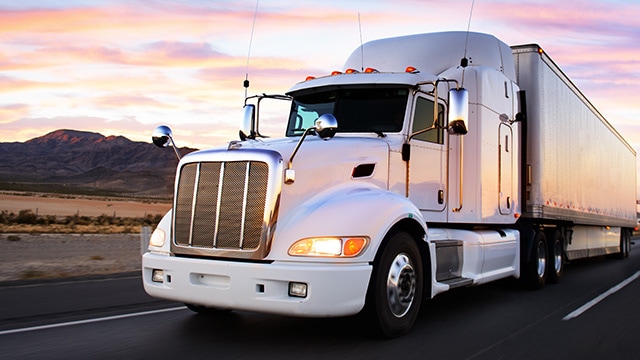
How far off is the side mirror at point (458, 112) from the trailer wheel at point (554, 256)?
5.59 metres

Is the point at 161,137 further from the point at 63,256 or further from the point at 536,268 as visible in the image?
the point at 63,256

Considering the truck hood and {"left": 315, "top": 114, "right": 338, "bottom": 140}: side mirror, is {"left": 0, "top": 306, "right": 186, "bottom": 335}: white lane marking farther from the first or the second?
{"left": 315, "top": 114, "right": 338, "bottom": 140}: side mirror

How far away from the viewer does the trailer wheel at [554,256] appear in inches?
487

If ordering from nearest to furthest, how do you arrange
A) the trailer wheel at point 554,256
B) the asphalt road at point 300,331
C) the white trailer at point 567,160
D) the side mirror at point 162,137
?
the asphalt road at point 300,331 → the side mirror at point 162,137 → the white trailer at point 567,160 → the trailer wheel at point 554,256

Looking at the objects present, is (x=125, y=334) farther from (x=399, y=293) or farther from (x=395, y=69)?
(x=395, y=69)

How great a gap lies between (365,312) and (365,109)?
2.62 metres

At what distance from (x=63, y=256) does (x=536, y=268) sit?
561 inches

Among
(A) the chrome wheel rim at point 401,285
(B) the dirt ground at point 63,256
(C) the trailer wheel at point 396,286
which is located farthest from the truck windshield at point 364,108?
(B) the dirt ground at point 63,256

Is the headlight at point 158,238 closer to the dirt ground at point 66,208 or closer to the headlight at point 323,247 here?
the headlight at point 323,247

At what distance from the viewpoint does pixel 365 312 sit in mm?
6426

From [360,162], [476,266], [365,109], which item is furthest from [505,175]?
[360,162]

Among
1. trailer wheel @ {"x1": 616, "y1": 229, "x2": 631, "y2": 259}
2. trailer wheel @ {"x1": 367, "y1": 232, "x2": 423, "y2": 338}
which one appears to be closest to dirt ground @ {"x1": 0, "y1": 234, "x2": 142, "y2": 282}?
trailer wheel @ {"x1": 367, "y1": 232, "x2": 423, "y2": 338}

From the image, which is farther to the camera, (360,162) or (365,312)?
(360,162)

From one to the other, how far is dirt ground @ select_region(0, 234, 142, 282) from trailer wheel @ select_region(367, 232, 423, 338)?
29.2ft
